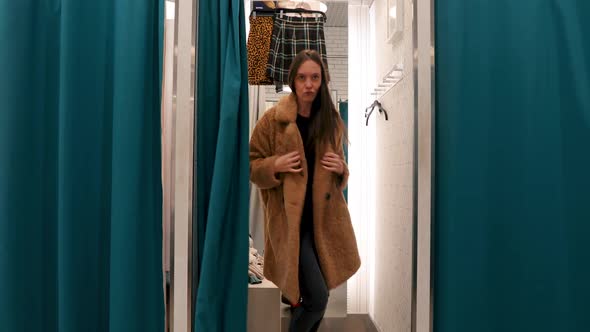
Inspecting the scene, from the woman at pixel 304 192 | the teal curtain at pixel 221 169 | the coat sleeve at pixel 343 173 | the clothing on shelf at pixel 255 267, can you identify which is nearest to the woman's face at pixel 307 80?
the woman at pixel 304 192

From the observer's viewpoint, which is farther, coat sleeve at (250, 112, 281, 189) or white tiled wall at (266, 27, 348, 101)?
white tiled wall at (266, 27, 348, 101)

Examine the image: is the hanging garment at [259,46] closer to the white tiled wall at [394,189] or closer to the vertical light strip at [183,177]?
the vertical light strip at [183,177]

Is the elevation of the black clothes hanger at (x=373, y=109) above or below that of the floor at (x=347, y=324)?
above

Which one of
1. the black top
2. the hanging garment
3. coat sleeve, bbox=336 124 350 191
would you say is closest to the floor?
the black top

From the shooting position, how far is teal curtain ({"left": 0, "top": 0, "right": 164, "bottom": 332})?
1414 millimetres

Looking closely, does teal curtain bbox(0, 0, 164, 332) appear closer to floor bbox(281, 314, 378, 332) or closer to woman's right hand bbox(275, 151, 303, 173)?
woman's right hand bbox(275, 151, 303, 173)

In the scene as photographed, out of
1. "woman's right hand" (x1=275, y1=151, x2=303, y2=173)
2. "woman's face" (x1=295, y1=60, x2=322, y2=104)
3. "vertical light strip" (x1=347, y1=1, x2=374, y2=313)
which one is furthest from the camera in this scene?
"vertical light strip" (x1=347, y1=1, x2=374, y2=313)

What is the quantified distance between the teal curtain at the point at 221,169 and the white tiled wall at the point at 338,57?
0.89 meters

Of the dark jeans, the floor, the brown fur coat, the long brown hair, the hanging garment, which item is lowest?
the floor

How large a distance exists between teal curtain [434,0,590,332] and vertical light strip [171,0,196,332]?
0.88 m

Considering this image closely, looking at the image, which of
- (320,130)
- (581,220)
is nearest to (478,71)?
(581,220)

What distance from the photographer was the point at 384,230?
2.38 meters

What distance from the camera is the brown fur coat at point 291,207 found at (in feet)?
6.01

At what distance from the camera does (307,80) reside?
6.34 feet
